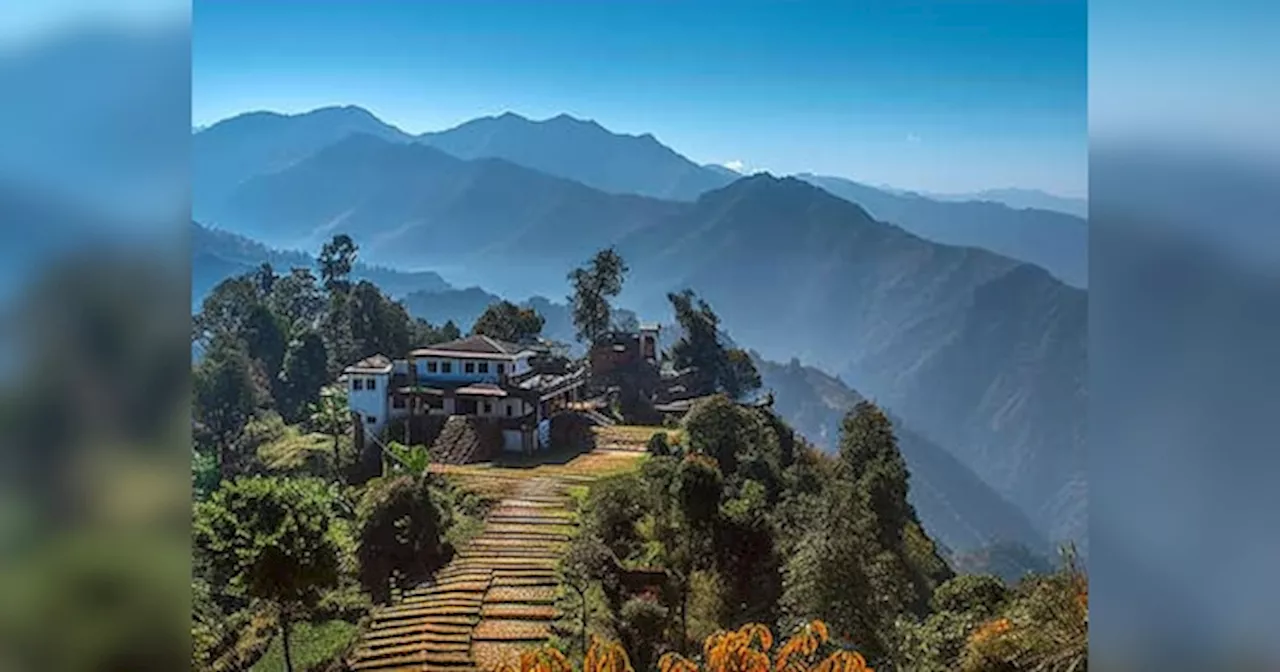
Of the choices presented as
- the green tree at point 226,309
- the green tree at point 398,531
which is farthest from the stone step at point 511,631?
the green tree at point 226,309

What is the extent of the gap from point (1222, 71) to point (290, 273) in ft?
7.65

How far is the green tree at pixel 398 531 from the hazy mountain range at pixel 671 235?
60 cm

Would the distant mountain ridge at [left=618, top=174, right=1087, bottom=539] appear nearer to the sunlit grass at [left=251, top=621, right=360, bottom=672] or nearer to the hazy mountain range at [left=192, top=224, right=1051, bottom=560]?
the hazy mountain range at [left=192, top=224, right=1051, bottom=560]

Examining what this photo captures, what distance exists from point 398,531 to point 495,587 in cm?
31

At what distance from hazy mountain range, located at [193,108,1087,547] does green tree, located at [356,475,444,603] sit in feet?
1.96

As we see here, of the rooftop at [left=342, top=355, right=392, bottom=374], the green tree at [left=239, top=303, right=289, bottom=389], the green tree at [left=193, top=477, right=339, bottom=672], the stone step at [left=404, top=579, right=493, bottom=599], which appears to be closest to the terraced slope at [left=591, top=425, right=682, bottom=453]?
the stone step at [left=404, top=579, right=493, bottom=599]

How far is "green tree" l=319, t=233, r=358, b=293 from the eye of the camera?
126 inches

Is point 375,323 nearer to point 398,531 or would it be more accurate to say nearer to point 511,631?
point 398,531

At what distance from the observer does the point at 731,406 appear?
3111mm

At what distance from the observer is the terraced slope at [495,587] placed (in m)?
3.07

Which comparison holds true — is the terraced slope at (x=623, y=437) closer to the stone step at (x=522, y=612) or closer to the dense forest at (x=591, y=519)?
the dense forest at (x=591, y=519)

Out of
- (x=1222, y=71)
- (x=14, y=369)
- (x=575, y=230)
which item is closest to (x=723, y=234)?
(x=575, y=230)

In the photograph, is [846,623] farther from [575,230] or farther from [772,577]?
[575,230]

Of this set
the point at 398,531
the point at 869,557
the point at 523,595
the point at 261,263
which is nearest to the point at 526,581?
the point at 523,595
